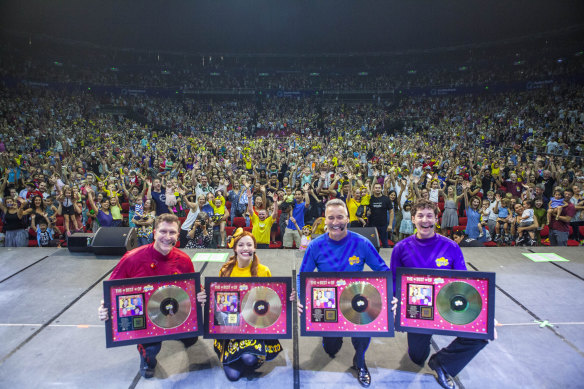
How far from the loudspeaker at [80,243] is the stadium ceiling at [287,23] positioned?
28.3 m

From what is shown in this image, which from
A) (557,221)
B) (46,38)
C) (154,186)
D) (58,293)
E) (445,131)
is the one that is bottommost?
(58,293)

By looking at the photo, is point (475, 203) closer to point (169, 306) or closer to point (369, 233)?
point (369, 233)

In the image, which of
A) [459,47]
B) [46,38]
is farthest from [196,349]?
[459,47]

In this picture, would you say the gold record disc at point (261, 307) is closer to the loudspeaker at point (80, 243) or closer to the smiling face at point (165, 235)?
the smiling face at point (165, 235)

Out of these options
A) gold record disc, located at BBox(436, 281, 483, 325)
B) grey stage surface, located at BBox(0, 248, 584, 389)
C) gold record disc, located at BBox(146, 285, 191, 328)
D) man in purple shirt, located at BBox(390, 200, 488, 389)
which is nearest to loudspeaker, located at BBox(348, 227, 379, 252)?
grey stage surface, located at BBox(0, 248, 584, 389)

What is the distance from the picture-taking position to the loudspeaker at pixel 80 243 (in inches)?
250

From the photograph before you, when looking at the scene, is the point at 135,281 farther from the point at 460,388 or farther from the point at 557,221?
the point at 557,221

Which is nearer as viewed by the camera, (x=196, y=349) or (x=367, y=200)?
(x=196, y=349)

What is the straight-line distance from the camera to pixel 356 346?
10.9ft

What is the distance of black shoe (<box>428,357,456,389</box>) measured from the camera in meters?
3.12

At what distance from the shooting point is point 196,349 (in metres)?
3.74

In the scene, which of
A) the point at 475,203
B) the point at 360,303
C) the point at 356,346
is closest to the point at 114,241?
the point at 356,346

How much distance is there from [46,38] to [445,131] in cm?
3505

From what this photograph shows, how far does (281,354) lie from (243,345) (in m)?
0.60
